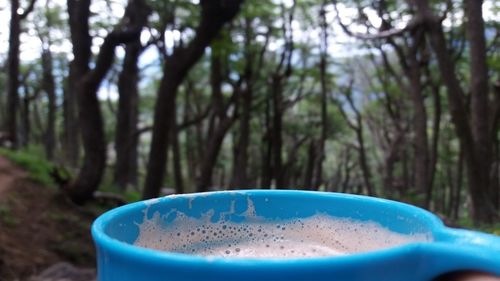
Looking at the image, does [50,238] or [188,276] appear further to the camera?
[50,238]

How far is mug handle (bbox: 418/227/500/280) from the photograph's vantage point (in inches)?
21.5

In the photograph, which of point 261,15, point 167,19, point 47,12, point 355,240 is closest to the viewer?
point 355,240

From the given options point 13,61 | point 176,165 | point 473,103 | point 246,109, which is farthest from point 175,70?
point 13,61

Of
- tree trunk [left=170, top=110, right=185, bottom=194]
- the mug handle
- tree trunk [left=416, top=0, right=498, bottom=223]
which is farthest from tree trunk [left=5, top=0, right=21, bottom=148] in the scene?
the mug handle

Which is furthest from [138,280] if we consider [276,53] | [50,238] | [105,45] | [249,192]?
[276,53]

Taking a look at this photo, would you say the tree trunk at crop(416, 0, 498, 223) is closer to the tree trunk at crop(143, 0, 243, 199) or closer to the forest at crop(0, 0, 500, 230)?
the forest at crop(0, 0, 500, 230)

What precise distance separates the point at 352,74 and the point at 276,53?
266cm

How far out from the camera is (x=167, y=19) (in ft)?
32.0

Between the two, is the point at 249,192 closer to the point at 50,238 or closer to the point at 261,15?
the point at 50,238

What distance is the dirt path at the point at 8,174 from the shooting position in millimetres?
6770

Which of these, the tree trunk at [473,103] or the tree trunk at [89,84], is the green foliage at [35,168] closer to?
the tree trunk at [89,84]

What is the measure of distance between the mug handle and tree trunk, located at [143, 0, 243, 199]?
532cm

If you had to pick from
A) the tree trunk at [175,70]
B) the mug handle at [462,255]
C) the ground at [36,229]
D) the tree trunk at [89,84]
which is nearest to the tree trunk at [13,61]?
the ground at [36,229]

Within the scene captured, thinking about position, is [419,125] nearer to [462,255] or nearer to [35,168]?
[35,168]
